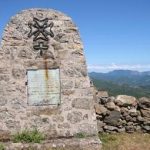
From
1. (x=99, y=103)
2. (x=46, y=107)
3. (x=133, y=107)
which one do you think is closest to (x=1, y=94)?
(x=46, y=107)

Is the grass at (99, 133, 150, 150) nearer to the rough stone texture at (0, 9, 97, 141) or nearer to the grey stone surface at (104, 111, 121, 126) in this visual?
the grey stone surface at (104, 111, 121, 126)

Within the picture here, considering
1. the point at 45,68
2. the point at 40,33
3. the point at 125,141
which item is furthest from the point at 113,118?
the point at 40,33

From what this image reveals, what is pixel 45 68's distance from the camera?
10.1 meters

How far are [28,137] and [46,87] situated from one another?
162 centimetres

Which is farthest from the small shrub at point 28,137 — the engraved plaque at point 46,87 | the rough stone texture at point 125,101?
the rough stone texture at point 125,101

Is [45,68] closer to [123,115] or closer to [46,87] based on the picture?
[46,87]

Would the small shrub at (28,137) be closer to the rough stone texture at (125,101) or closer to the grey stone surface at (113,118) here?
the grey stone surface at (113,118)

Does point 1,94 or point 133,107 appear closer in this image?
point 1,94

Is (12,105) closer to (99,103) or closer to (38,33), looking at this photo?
(38,33)

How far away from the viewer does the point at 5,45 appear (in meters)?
9.93

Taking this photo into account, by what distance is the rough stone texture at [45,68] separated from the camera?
392 inches

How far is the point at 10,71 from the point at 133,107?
5269 millimetres

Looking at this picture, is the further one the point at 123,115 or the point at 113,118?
the point at 123,115

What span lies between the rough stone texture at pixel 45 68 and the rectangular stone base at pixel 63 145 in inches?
12.6
